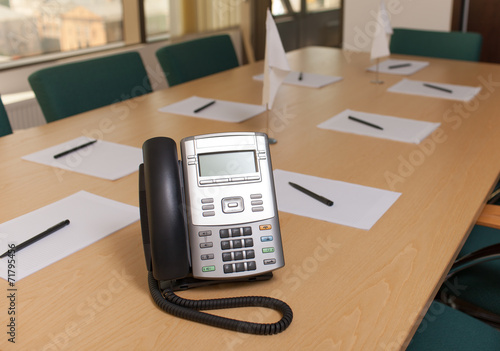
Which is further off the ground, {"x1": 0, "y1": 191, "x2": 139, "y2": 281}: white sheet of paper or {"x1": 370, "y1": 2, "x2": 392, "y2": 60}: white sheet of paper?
{"x1": 370, "y1": 2, "x2": 392, "y2": 60}: white sheet of paper

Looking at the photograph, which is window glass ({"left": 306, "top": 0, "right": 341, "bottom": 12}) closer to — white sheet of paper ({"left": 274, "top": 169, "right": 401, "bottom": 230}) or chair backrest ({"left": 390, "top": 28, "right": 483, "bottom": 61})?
chair backrest ({"left": 390, "top": 28, "right": 483, "bottom": 61})

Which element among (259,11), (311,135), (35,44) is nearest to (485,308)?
(311,135)

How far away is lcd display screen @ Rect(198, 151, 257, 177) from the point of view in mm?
869

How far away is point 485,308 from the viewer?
1.27 metres

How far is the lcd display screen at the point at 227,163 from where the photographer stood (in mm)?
869

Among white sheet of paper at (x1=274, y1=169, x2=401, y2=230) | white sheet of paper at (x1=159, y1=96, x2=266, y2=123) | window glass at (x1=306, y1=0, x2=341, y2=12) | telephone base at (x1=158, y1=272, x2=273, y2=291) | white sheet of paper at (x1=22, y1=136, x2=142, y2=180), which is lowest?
telephone base at (x1=158, y1=272, x2=273, y2=291)

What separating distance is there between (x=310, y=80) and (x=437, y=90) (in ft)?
1.71

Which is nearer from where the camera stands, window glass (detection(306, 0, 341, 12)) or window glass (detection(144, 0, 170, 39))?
window glass (detection(144, 0, 170, 39))

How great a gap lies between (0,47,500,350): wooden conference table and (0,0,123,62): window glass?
186 centimetres

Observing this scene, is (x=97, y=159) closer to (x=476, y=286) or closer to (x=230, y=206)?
(x=230, y=206)

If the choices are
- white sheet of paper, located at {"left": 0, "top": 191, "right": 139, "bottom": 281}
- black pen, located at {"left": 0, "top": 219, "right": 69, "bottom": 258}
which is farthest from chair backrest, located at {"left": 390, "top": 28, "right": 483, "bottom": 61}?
black pen, located at {"left": 0, "top": 219, "right": 69, "bottom": 258}

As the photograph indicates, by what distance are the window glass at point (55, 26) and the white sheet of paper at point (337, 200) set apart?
2718 millimetres

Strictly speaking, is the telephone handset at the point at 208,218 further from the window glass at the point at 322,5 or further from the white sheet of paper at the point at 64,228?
the window glass at the point at 322,5

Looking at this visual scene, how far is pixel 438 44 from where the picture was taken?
117 inches
